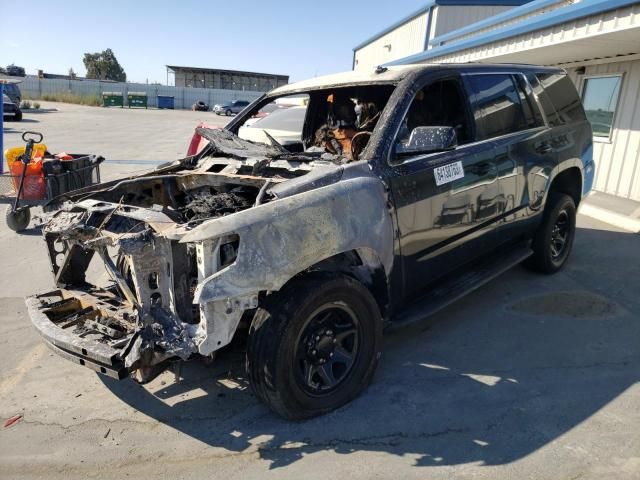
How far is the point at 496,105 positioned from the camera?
4.16 m

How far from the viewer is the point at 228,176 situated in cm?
361

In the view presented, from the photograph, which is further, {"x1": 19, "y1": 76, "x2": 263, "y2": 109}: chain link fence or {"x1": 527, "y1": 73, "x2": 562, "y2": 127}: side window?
{"x1": 19, "y1": 76, "x2": 263, "y2": 109}: chain link fence

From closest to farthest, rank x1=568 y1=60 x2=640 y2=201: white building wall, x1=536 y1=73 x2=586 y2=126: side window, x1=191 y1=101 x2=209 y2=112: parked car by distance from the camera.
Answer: x1=536 y1=73 x2=586 y2=126: side window < x1=568 y1=60 x2=640 y2=201: white building wall < x1=191 y1=101 x2=209 y2=112: parked car

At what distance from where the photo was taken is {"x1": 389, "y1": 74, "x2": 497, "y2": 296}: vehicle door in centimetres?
326

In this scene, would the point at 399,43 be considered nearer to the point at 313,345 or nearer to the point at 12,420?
the point at 313,345

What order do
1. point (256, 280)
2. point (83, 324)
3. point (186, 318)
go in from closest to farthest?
point (256, 280)
point (186, 318)
point (83, 324)

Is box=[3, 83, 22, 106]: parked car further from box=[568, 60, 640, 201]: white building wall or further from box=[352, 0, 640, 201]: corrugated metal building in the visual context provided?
box=[568, 60, 640, 201]: white building wall

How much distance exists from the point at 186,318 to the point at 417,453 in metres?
1.46

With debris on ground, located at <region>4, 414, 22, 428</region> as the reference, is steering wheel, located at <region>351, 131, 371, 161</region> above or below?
above

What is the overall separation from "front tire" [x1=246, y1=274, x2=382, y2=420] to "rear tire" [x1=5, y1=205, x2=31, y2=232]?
559 centimetres

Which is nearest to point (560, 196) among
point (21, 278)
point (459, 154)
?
point (459, 154)

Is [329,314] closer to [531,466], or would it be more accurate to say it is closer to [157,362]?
[157,362]

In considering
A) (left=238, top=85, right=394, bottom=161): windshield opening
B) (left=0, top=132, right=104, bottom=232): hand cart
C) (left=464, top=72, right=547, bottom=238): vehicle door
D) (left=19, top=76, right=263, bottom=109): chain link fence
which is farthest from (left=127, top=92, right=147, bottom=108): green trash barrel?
(left=464, top=72, right=547, bottom=238): vehicle door

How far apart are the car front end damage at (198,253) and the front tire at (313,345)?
14cm
